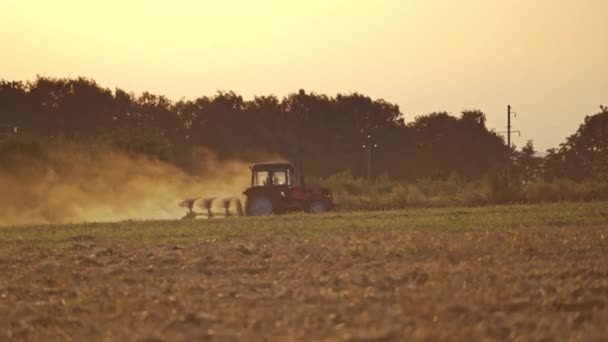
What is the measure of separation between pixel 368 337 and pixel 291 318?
53.2 inches

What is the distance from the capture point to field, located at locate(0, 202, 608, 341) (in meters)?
9.14

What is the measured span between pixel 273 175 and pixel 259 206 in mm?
1368

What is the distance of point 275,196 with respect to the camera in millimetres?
37500

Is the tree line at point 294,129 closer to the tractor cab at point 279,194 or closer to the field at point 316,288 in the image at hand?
the tractor cab at point 279,194

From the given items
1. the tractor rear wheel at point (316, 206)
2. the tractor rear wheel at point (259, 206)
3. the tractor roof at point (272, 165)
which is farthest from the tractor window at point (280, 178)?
the tractor rear wheel at point (316, 206)

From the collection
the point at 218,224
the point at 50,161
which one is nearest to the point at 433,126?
the point at 50,161

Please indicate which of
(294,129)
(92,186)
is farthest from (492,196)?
(294,129)

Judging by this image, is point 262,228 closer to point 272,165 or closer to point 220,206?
point 272,165

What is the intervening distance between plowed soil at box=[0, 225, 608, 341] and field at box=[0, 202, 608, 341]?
0.02 meters

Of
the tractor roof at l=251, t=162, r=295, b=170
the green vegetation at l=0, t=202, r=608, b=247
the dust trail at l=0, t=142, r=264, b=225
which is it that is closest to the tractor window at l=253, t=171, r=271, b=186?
the tractor roof at l=251, t=162, r=295, b=170

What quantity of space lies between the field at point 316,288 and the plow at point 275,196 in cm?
1628

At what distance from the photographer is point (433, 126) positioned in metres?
106

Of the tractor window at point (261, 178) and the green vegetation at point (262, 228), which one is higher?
the tractor window at point (261, 178)

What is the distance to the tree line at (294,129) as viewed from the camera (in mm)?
84938
